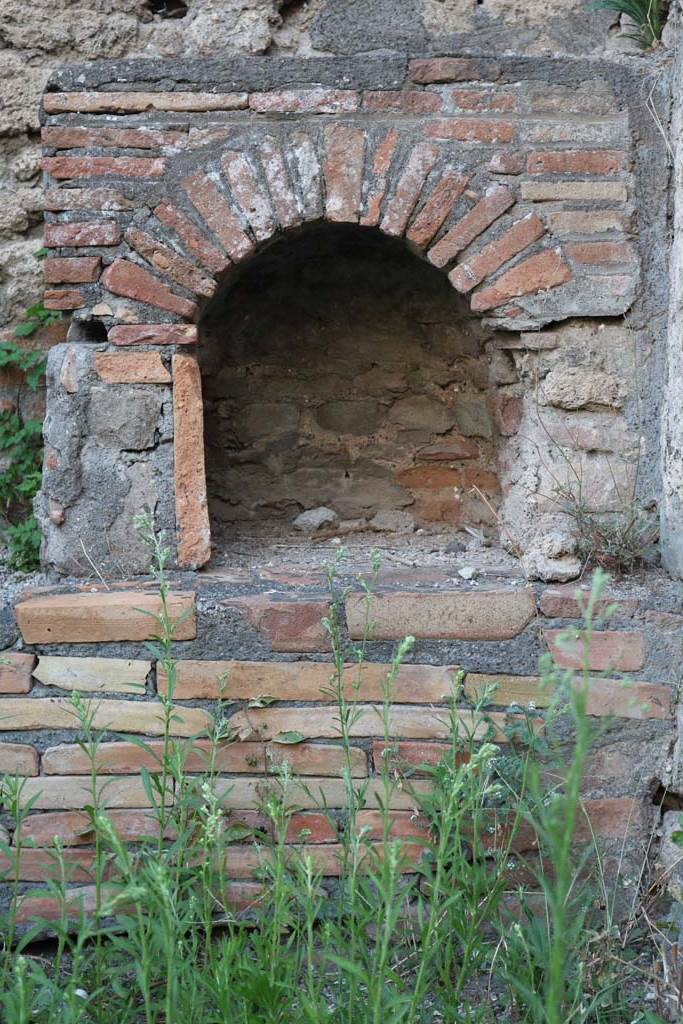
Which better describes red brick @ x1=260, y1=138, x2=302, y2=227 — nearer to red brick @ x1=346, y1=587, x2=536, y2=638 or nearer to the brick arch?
the brick arch

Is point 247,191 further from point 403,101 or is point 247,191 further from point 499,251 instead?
point 499,251

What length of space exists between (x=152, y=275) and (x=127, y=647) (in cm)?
93

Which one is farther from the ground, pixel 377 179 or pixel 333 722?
pixel 377 179

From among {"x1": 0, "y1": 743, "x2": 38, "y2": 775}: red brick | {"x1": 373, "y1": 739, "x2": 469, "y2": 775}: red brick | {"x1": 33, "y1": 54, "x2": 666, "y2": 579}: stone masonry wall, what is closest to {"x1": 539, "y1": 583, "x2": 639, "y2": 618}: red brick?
{"x1": 33, "y1": 54, "x2": 666, "y2": 579}: stone masonry wall

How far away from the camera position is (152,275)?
2.45 meters

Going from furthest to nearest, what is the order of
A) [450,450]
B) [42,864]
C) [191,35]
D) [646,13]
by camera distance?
1. [450,450]
2. [191,35]
3. [646,13]
4. [42,864]

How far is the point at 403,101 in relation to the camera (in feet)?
8.19

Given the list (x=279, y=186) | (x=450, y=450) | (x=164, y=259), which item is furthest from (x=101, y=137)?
(x=450, y=450)

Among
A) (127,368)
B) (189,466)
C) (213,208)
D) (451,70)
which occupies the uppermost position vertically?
(451,70)

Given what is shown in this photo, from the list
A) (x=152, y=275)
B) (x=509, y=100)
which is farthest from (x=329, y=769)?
(x=509, y=100)

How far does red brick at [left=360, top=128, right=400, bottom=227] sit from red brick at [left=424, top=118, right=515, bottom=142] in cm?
12

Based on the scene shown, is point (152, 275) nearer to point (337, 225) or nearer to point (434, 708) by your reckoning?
point (337, 225)

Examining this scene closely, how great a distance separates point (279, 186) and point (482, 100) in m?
0.58

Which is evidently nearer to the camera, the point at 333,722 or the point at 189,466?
the point at 333,722
